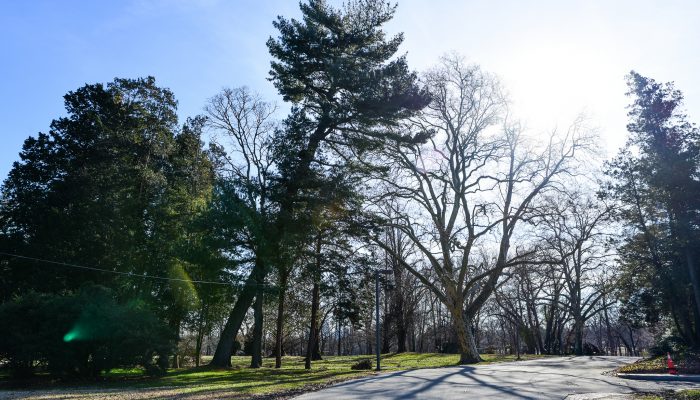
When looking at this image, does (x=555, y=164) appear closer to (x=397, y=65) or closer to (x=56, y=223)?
(x=397, y=65)

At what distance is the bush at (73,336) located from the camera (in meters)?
18.4

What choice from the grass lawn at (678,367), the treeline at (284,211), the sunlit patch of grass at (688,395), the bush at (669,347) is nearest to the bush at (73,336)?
the treeline at (284,211)

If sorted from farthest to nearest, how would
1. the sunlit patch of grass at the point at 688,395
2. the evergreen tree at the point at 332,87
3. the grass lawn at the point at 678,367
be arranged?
1. the evergreen tree at the point at 332,87
2. the grass lawn at the point at 678,367
3. the sunlit patch of grass at the point at 688,395

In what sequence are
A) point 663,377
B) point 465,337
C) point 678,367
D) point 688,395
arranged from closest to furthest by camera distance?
point 688,395 → point 663,377 → point 678,367 → point 465,337

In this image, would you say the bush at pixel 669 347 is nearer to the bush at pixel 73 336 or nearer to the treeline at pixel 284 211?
the treeline at pixel 284 211

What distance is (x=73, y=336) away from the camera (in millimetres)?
18766

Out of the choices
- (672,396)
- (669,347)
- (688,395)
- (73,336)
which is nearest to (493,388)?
(672,396)

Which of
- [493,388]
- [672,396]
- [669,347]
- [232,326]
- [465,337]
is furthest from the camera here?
[465,337]

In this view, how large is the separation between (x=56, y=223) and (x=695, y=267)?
37.1 meters

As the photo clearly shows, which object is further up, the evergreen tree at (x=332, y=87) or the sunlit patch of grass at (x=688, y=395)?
the evergreen tree at (x=332, y=87)

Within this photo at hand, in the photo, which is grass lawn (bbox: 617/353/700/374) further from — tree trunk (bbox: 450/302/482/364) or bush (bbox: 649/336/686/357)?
tree trunk (bbox: 450/302/482/364)

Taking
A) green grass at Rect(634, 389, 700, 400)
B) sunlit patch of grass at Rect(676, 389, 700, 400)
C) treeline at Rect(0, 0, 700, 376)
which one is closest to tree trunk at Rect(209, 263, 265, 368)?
treeline at Rect(0, 0, 700, 376)

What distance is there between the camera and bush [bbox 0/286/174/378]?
Result: 18391mm

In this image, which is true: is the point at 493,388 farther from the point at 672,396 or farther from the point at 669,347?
the point at 669,347
